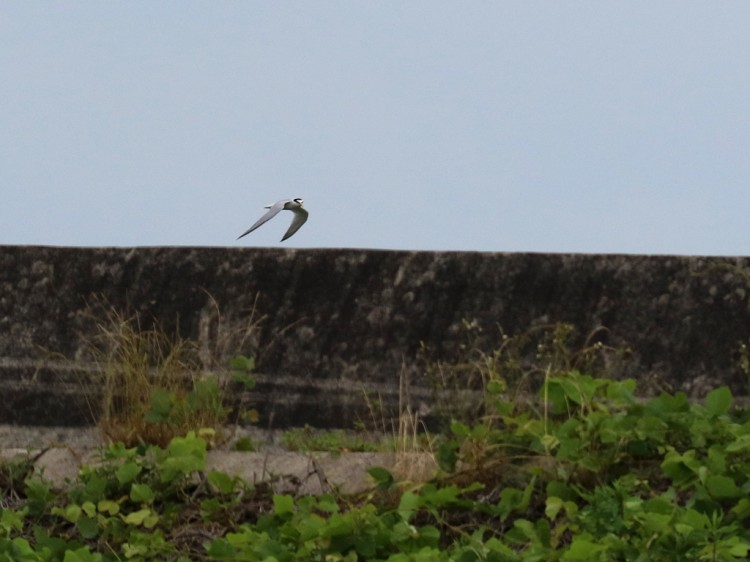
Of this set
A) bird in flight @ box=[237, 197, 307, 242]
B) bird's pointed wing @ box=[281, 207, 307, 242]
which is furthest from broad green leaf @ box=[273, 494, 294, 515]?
bird's pointed wing @ box=[281, 207, 307, 242]

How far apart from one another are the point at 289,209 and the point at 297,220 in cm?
14

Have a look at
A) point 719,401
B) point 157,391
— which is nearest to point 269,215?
point 157,391

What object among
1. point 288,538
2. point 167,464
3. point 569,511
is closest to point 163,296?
point 167,464

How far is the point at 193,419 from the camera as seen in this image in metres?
5.54

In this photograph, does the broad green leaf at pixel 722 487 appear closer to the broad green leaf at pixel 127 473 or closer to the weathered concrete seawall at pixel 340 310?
the weathered concrete seawall at pixel 340 310

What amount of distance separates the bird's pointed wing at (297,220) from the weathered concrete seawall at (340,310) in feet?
1.14

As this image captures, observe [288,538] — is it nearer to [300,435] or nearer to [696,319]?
[300,435]

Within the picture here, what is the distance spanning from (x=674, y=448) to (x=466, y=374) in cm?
149

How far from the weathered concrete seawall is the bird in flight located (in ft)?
1.20

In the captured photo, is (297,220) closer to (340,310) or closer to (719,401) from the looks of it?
(340,310)

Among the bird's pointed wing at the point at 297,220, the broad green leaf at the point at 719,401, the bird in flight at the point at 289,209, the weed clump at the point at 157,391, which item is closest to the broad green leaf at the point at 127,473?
the weed clump at the point at 157,391

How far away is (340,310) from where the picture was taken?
6.12 meters

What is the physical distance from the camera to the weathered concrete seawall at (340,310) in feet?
18.7

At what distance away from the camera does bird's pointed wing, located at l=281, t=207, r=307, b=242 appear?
5.82 m
